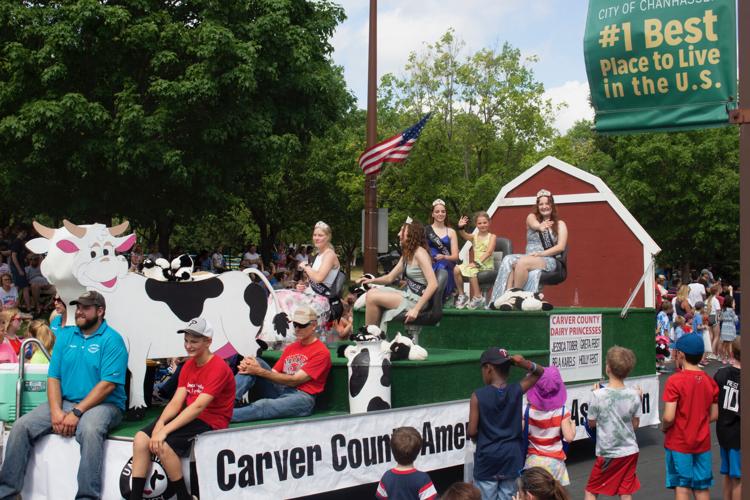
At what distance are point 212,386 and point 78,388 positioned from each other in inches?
45.2

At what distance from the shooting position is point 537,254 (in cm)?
1161

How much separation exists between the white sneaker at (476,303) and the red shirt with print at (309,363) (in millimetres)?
4325

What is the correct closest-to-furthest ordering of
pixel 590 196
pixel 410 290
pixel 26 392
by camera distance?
pixel 26 392 < pixel 410 290 < pixel 590 196

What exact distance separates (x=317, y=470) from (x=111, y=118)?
14756 millimetres

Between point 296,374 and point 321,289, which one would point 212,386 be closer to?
point 296,374

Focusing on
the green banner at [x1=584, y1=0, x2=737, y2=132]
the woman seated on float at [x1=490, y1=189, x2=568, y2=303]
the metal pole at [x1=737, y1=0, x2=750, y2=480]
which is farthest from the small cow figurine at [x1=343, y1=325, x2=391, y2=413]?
the metal pole at [x1=737, y1=0, x2=750, y2=480]

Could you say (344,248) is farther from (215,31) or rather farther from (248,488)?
(248,488)

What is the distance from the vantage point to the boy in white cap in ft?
24.3

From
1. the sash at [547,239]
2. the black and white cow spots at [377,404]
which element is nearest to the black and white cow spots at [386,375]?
the black and white cow spots at [377,404]

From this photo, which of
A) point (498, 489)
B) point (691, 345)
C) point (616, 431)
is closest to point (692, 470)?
point (616, 431)

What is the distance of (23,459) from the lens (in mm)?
6770

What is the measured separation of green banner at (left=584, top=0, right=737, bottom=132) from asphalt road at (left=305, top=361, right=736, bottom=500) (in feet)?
15.6

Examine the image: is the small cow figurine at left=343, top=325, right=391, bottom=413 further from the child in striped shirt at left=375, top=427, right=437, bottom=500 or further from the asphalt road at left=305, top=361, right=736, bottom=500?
the child in striped shirt at left=375, top=427, right=437, bottom=500

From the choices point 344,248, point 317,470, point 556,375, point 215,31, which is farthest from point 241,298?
point 344,248
